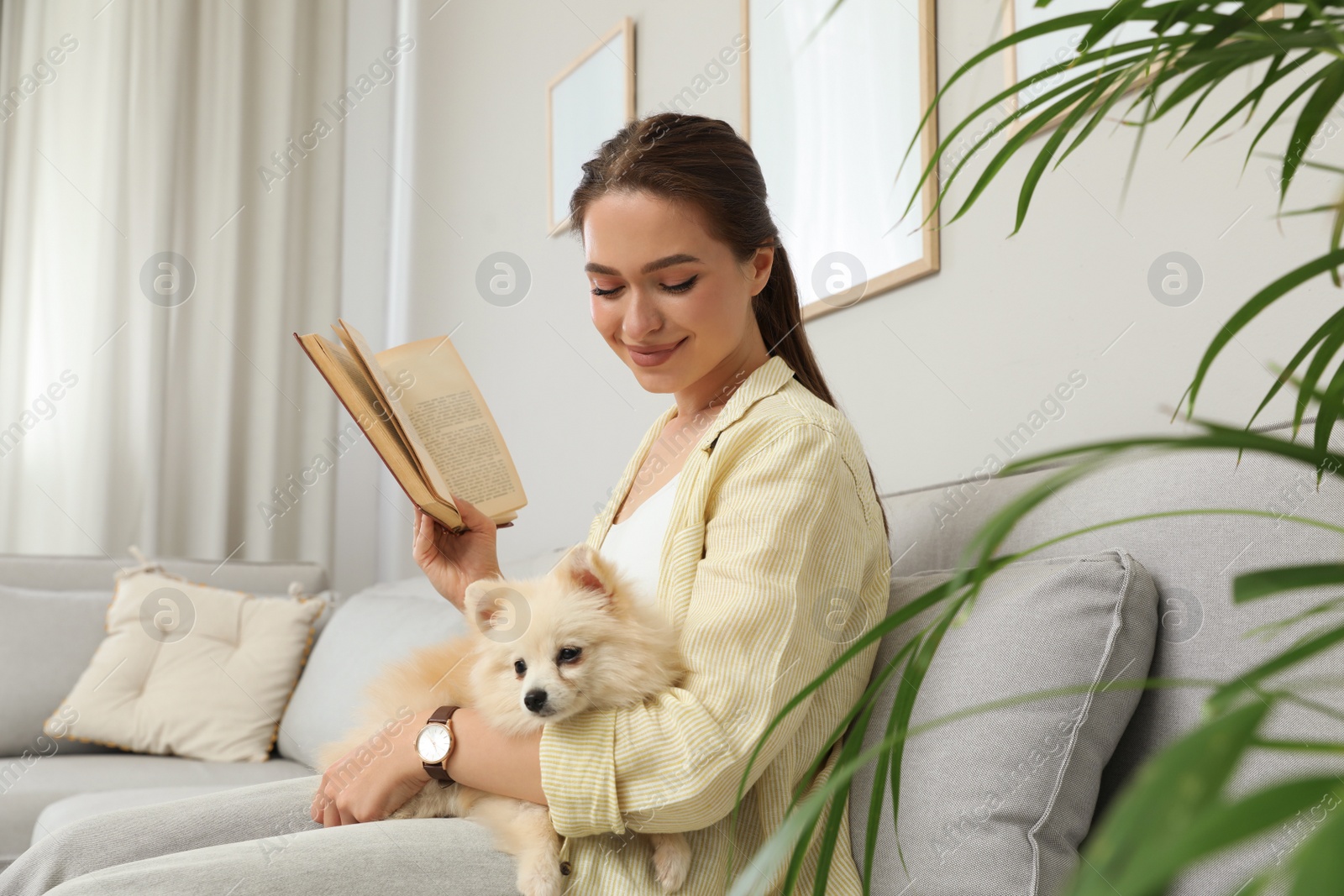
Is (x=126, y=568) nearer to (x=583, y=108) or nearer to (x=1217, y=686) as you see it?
(x=583, y=108)

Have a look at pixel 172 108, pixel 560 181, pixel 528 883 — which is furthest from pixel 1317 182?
pixel 172 108

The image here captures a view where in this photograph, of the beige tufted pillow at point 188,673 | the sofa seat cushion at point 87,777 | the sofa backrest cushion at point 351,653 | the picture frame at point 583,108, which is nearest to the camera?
the sofa seat cushion at point 87,777

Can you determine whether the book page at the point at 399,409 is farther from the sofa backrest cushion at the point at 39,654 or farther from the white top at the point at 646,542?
the sofa backrest cushion at the point at 39,654

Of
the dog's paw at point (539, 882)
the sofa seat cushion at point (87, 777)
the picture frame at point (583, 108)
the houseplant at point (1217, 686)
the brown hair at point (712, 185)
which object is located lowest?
the sofa seat cushion at point (87, 777)

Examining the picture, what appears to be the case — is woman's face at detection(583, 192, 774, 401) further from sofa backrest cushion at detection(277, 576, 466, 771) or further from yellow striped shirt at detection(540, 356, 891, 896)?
sofa backrest cushion at detection(277, 576, 466, 771)

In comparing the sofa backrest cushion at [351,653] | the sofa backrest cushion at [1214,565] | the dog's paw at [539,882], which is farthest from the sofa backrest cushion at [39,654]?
the sofa backrest cushion at [1214,565]

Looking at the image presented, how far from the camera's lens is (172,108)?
4004 millimetres

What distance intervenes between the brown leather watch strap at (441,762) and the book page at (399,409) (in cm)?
28

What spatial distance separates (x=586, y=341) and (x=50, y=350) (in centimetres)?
233

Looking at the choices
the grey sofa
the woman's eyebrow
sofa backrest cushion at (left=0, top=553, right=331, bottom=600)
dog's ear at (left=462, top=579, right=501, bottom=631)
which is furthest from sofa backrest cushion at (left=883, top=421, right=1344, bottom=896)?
sofa backrest cushion at (left=0, top=553, right=331, bottom=600)

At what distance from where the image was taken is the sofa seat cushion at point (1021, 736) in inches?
36.3

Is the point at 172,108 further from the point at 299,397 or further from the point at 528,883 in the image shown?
the point at 528,883

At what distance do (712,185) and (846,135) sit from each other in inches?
33.7

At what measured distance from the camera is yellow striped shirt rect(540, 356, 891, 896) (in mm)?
946
